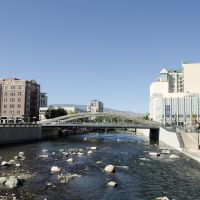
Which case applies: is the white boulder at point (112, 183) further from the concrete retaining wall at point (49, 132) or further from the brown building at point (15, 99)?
the brown building at point (15, 99)

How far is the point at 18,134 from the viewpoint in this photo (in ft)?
348

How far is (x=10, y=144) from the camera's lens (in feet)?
317

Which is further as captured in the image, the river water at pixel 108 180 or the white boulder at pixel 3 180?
the white boulder at pixel 3 180

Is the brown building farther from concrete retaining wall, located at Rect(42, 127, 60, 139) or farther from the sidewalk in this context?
the sidewalk

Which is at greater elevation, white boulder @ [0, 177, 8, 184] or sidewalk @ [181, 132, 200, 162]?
sidewalk @ [181, 132, 200, 162]

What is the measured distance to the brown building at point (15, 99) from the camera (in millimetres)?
184500

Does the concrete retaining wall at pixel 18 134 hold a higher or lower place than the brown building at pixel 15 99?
lower

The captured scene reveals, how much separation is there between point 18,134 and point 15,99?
273 ft

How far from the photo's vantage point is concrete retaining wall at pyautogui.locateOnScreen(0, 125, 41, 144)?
312ft

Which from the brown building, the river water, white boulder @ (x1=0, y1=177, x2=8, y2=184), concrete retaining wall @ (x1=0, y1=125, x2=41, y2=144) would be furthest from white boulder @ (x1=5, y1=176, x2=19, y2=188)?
the brown building

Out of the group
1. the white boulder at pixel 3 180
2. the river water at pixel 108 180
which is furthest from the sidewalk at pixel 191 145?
the white boulder at pixel 3 180

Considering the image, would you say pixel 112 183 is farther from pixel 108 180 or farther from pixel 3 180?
pixel 3 180

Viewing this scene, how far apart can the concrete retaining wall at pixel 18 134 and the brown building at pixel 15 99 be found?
5815 centimetres

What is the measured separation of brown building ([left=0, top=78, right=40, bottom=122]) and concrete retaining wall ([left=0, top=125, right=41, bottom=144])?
58146 millimetres
